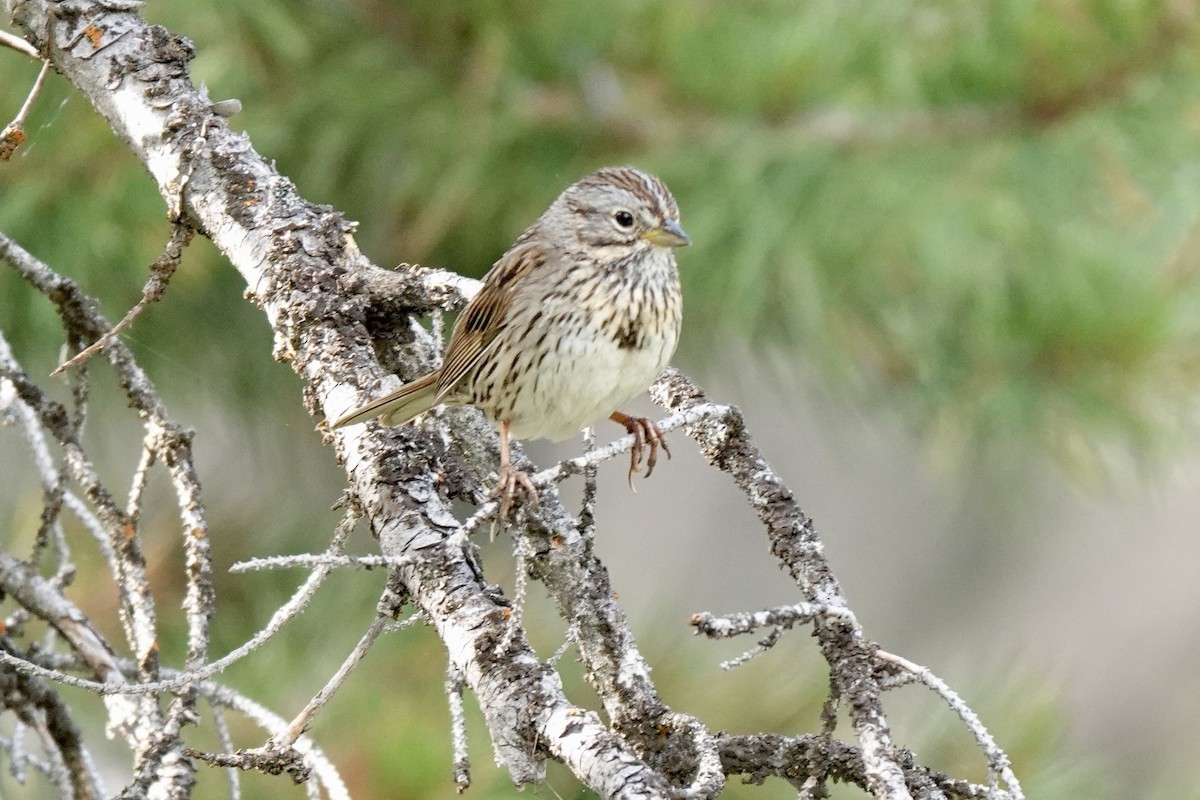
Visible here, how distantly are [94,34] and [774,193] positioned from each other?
Result: 2008 millimetres

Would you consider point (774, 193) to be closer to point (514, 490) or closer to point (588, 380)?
point (588, 380)

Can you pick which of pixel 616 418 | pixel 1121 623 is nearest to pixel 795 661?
pixel 616 418

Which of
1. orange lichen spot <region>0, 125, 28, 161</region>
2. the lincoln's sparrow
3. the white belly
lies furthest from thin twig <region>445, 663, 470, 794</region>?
orange lichen spot <region>0, 125, 28, 161</region>

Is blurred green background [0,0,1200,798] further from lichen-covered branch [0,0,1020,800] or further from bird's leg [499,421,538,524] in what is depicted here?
bird's leg [499,421,538,524]

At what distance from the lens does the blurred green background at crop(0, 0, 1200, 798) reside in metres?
3.21

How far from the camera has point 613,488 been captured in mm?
6844

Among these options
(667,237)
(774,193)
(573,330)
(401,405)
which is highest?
(774,193)

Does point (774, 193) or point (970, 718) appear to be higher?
point (774, 193)

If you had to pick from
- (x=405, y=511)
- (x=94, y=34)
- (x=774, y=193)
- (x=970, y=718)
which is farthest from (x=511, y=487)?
(x=774, y=193)

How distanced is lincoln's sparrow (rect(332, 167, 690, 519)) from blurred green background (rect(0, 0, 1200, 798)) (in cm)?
104

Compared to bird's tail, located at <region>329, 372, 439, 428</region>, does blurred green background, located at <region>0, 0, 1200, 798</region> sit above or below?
above

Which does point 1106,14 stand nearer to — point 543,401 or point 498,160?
point 498,160

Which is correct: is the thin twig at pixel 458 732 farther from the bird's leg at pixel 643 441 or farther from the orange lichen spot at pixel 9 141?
the orange lichen spot at pixel 9 141

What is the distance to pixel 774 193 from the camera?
11.7ft
